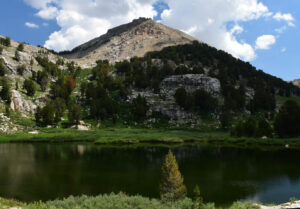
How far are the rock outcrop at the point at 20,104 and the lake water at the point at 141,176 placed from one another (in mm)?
60634

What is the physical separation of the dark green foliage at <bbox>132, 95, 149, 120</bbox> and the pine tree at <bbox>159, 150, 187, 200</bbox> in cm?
10217

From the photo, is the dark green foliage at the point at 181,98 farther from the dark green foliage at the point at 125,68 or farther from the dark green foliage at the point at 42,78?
the dark green foliage at the point at 42,78

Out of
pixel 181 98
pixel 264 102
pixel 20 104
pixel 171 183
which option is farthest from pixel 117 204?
pixel 264 102

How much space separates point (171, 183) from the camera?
23.7 meters

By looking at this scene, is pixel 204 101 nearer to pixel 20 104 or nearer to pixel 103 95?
pixel 103 95

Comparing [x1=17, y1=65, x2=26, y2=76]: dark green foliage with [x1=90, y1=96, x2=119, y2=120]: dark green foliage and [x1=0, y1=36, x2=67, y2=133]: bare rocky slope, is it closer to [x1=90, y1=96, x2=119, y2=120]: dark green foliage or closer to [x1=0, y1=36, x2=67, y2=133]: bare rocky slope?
[x1=0, y1=36, x2=67, y2=133]: bare rocky slope

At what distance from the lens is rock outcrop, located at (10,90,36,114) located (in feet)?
362

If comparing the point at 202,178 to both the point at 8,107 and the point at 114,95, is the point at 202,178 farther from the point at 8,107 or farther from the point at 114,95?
the point at 114,95

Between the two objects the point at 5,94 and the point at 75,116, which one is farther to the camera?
the point at 75,116

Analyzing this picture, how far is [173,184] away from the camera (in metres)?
23.7

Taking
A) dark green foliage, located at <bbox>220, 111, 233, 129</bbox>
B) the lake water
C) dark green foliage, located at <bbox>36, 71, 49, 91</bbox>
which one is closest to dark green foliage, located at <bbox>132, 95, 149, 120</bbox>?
dark green foliage, located at <bbox>220, 111, 233, 129</bbox>

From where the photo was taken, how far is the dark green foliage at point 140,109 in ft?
416

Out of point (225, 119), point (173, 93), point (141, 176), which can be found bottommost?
point (141, 176)

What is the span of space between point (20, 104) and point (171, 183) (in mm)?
110529
